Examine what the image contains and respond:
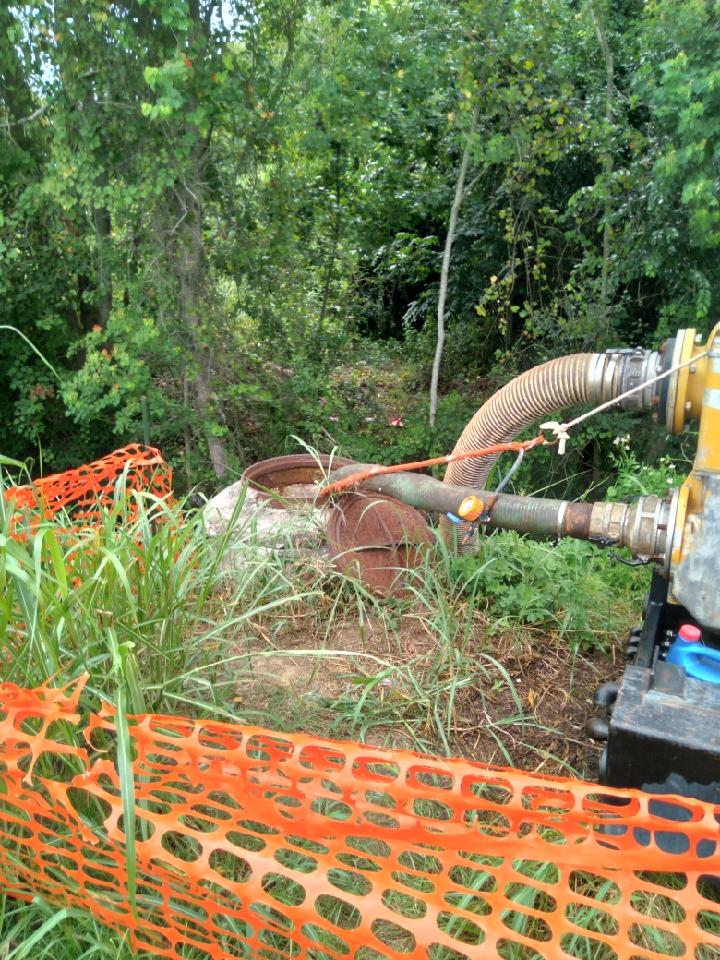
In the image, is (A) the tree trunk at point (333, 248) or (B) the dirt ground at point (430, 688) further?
(A) the tree trunk at point (333, 248)

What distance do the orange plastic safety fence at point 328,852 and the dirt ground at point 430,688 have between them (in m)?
0.18

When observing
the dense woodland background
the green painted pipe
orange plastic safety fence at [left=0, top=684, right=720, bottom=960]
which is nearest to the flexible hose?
the green painted pipe

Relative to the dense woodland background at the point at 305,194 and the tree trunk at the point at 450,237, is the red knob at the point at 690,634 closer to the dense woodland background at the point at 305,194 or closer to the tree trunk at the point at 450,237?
the dense woodland background at the point at 305,194

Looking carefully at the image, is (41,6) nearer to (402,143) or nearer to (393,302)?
(402,143)

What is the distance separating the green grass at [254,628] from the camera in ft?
5.06

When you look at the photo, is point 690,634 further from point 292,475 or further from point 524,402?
point 292,475

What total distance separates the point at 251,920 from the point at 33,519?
1.44 metres

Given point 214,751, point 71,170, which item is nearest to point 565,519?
point 214,751

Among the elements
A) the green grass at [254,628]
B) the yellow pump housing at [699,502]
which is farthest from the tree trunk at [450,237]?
the yellow pump housing at [699,502]

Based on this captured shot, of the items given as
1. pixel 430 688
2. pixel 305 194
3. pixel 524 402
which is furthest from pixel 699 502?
pixel 305 194

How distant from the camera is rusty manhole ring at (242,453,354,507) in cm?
308

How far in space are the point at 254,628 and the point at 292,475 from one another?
961 millimetres

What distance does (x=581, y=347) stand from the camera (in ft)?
19.6

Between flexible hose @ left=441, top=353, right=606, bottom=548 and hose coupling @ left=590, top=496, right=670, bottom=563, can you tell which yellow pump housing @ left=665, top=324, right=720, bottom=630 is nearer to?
hose coupling @ left=590, top=496, right=670, bottom=563
